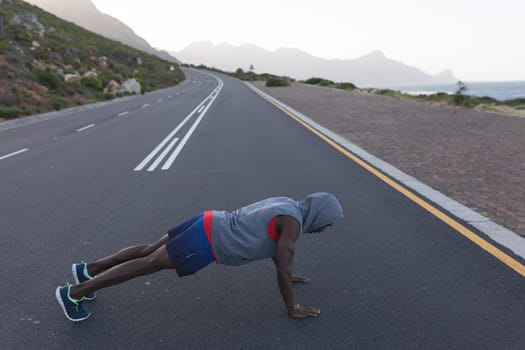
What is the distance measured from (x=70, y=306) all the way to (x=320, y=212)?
209 cm

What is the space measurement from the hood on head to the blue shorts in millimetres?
750

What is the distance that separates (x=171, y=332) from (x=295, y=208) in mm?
1323

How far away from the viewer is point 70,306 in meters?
3.12

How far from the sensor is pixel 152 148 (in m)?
10.5

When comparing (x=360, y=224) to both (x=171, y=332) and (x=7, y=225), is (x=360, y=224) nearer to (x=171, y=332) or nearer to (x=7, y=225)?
(x=171, y=332)

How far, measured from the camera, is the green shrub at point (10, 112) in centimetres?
1762

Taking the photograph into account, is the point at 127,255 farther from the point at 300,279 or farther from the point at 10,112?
the point at 10,112

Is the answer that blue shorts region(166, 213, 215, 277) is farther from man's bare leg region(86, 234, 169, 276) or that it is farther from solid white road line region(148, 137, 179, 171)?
solid white road line region(148, 137, 179, 171)

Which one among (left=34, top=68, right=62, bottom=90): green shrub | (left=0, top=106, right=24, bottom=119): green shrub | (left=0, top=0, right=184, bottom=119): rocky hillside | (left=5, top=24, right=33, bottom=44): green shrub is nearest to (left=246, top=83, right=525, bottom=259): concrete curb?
(left=0, top=106, right=24, bottom=119): green shrub

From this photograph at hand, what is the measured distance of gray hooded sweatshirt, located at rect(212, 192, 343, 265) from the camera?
288cm

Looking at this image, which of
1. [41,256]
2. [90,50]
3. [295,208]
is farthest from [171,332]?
[90,50]

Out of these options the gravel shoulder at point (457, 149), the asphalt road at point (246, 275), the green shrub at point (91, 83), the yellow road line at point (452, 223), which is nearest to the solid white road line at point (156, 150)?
the asphalt road at point (246, 275)

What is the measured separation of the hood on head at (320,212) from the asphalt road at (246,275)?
81cm

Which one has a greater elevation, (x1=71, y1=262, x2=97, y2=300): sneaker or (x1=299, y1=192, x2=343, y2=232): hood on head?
(x1=299, y1=192, x2=343, y2=232): hood on head
